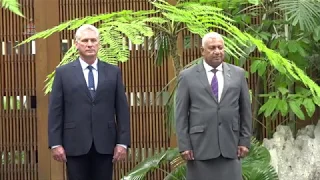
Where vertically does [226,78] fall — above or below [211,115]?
above

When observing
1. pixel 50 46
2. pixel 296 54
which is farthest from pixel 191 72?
pixel 50 46

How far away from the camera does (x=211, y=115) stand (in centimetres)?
520

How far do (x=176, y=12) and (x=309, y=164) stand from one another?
1.86 meters

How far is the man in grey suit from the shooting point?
5.21 meters

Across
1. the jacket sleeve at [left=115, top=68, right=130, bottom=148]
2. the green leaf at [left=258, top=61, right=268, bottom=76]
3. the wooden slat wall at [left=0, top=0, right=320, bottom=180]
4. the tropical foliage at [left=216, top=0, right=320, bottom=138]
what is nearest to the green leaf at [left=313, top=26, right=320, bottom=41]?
the tropical foliage at [left=216, top=0, right=320, bottom=138]

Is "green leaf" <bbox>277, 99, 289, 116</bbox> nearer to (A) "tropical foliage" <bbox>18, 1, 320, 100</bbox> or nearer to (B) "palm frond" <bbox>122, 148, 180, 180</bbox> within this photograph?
(A) "tropical foliage" <bbox>18, 1, 320, 100</bbox>

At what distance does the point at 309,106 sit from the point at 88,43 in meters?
2.31

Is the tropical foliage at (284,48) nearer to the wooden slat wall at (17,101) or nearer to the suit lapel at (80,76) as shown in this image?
the suit lapel at (80,76)

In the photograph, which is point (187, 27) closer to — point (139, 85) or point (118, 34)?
point (118, 34)

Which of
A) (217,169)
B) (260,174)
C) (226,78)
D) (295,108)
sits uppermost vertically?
(226,78)

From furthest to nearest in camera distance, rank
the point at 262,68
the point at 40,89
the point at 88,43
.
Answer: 1. the point at 40,89
2. the point at 262,68
3. the point at 88,43

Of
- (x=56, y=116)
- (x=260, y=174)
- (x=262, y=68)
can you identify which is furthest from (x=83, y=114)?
(x=262, y=68)

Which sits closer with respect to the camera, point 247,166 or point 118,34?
point 118,34

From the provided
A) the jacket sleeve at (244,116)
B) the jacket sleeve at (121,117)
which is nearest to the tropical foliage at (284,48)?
the jacket sleeve at (244,116)
